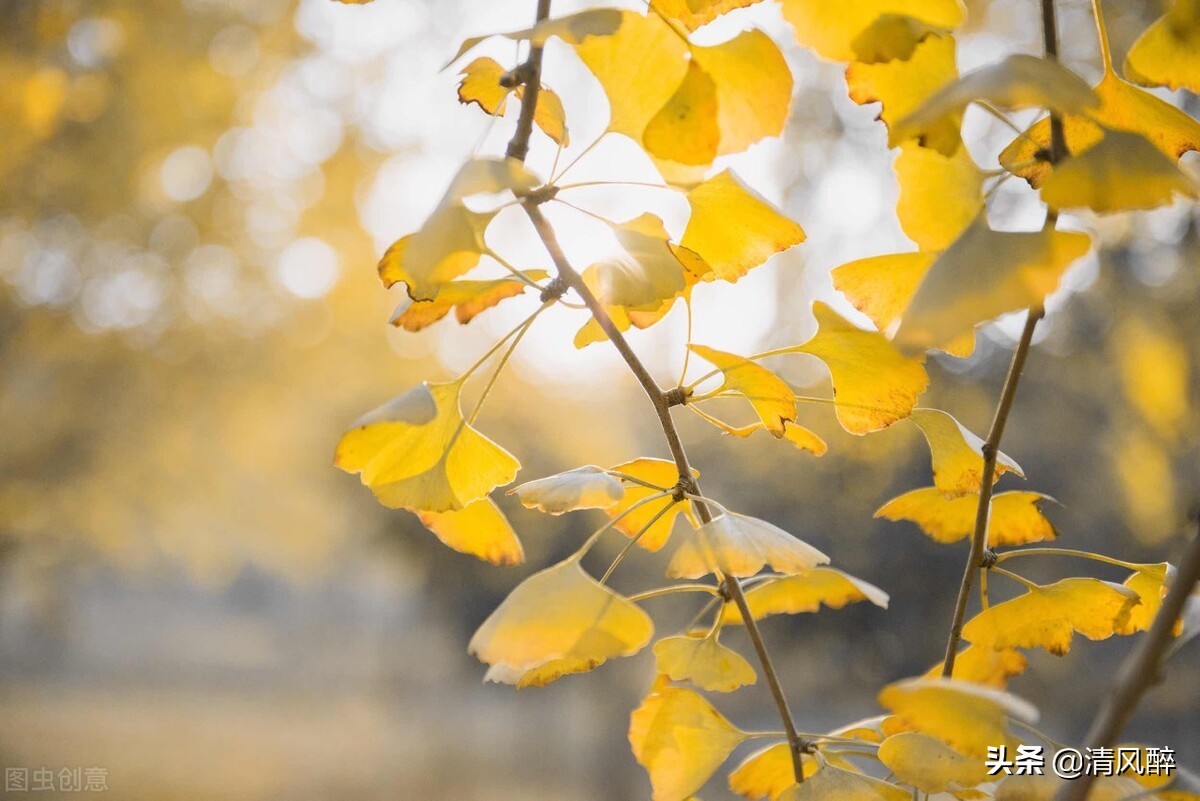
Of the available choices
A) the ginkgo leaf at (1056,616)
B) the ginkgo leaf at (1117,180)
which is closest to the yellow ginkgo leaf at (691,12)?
the ginkgo leaf at (1117,180)

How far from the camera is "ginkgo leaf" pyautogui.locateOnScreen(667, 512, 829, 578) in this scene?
23 centimetres

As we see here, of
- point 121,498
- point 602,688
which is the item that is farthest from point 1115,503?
point 121,498

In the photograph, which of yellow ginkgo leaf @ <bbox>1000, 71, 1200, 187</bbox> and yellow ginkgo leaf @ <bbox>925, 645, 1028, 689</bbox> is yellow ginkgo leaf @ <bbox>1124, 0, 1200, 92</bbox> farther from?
yellow ginkgo leaf @ <bbox>925, 645, 1028, 689</bbox>

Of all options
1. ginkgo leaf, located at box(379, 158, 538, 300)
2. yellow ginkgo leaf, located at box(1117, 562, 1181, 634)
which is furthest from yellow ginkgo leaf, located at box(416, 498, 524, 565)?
yellow ginkgo leaf, located at box(1117, 562, 1181, 634)

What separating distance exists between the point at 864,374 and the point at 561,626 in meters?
0.13

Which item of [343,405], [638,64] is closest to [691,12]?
[638,64]

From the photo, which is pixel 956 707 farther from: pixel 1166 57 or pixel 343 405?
pixel 343 405

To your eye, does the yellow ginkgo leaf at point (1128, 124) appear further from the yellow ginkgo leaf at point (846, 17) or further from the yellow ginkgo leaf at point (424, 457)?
the yellow ginkgo leaf at point (424, 457)

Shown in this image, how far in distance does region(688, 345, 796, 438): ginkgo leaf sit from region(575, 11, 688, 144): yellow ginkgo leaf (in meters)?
0.07

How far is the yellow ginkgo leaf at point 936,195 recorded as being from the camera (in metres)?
0.25

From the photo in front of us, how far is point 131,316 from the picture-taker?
3.87 metres

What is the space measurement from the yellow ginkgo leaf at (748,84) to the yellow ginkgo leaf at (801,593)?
165 mm

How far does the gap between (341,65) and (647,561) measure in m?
2.80

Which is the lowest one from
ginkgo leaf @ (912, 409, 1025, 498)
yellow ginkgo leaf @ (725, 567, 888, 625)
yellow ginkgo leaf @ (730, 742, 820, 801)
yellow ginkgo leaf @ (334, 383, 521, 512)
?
yellow ginkgo leaf @ (730, 742, 820, 801)
